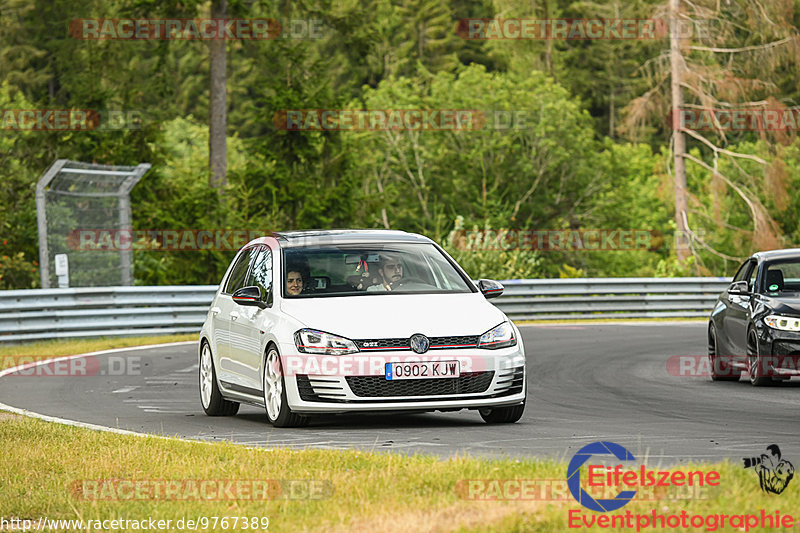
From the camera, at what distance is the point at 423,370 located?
1088 cm

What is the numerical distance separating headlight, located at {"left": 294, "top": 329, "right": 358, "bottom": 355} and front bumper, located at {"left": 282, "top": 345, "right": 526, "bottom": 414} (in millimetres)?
54

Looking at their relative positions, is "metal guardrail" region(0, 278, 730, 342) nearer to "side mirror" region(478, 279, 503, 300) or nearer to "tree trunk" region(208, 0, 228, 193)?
"tree trunk" region(208, 0, 228, 193)

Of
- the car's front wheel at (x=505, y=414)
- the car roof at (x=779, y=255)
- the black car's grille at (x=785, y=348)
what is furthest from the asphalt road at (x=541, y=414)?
the car roof at (x=779, y=255)

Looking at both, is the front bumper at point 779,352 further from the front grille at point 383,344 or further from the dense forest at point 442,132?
the dense forest at point 442,132

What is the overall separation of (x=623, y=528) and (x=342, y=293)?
229 inches

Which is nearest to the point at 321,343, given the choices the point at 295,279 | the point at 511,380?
the point at 295,279

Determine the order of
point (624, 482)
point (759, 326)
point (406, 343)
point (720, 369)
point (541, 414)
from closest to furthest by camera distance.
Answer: point (624, 482) → point (406, 343) → point (541, 414) → point (759, 326) → point (720, 369)

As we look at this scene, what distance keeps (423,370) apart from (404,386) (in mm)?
187

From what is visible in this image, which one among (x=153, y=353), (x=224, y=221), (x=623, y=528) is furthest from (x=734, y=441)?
(x=224, y=221)

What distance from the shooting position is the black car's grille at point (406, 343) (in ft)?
35.6

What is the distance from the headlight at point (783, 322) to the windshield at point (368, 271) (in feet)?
13.6

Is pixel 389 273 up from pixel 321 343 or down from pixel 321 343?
up

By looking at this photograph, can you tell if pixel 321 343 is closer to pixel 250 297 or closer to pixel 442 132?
pixel 250 297

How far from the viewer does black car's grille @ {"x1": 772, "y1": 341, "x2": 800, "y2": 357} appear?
14.7 metres
